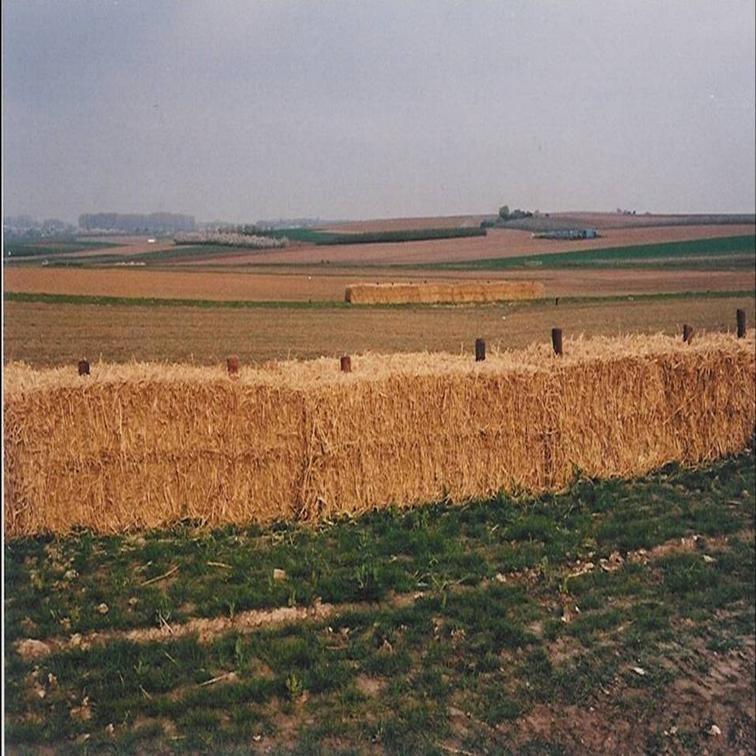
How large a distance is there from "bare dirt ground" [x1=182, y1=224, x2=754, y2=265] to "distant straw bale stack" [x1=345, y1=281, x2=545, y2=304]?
0.14 m

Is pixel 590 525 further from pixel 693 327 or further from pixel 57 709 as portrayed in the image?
pixel 57 709

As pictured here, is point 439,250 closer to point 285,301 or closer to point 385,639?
point 285,301

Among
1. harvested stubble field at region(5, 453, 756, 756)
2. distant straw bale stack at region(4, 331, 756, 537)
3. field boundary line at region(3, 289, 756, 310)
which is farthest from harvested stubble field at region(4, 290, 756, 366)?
harvested stubble field at region(5, 453, 756, 756)

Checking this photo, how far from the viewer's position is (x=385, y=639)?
3.20 meters

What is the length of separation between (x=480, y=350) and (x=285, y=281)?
1223mm

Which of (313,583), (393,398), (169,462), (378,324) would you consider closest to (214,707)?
(313,583)

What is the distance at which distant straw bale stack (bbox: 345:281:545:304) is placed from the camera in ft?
11.7

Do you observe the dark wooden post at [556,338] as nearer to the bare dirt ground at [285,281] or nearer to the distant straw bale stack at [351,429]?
the distant straw bale stack at [351,429]

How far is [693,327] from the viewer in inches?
187

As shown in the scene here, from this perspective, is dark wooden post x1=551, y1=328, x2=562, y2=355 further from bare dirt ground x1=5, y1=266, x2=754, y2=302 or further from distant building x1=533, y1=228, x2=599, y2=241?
distant building x1=533, y1=228, x2=599, y2=241

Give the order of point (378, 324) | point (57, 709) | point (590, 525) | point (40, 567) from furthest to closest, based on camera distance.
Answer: point (590, 525)
point (378, 324)
point (40, 567)
point (57, 709)

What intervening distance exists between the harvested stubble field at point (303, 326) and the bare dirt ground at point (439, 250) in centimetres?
25

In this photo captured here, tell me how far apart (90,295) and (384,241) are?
1.10 meters

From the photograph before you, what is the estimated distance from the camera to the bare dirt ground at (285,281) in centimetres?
291
